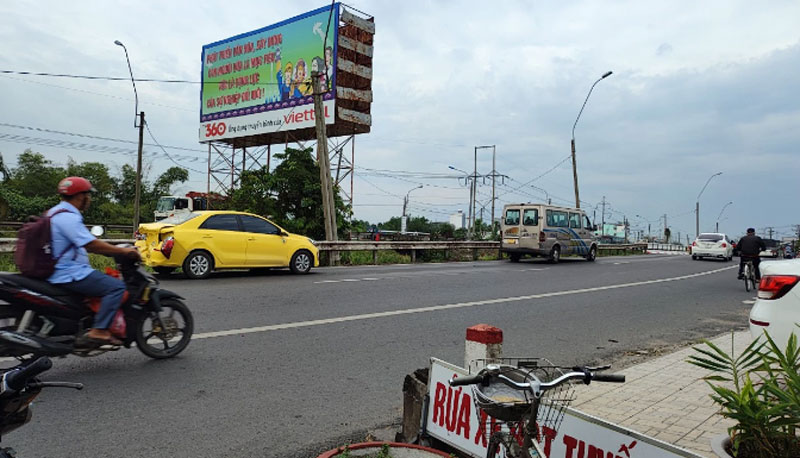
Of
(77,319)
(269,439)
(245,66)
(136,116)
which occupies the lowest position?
(269,439)

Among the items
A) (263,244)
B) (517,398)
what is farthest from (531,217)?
(517,398)

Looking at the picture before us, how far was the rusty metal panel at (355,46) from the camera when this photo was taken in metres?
30.6

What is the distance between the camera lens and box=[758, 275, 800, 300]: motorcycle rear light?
4523 millimetres

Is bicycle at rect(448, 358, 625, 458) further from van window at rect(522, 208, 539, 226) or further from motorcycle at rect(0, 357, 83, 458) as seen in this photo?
van window at rect(522, 208, 539, 226)

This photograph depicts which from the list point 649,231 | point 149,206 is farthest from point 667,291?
point 649,231

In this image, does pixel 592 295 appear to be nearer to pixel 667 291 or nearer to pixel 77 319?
pixel 667 291

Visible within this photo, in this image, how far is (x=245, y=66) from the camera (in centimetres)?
3447

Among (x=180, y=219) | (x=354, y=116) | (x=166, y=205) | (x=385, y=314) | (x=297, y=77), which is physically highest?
(x=297, y=77)

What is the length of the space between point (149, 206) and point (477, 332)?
63274 mm

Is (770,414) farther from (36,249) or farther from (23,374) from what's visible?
(36,249)

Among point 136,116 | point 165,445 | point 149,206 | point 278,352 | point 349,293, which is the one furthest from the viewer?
point 149,206

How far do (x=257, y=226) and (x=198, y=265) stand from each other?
5.59 feet

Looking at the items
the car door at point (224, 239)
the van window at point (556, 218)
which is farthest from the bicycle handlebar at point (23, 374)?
the van window at point (556, 218)

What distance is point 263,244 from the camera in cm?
1321
